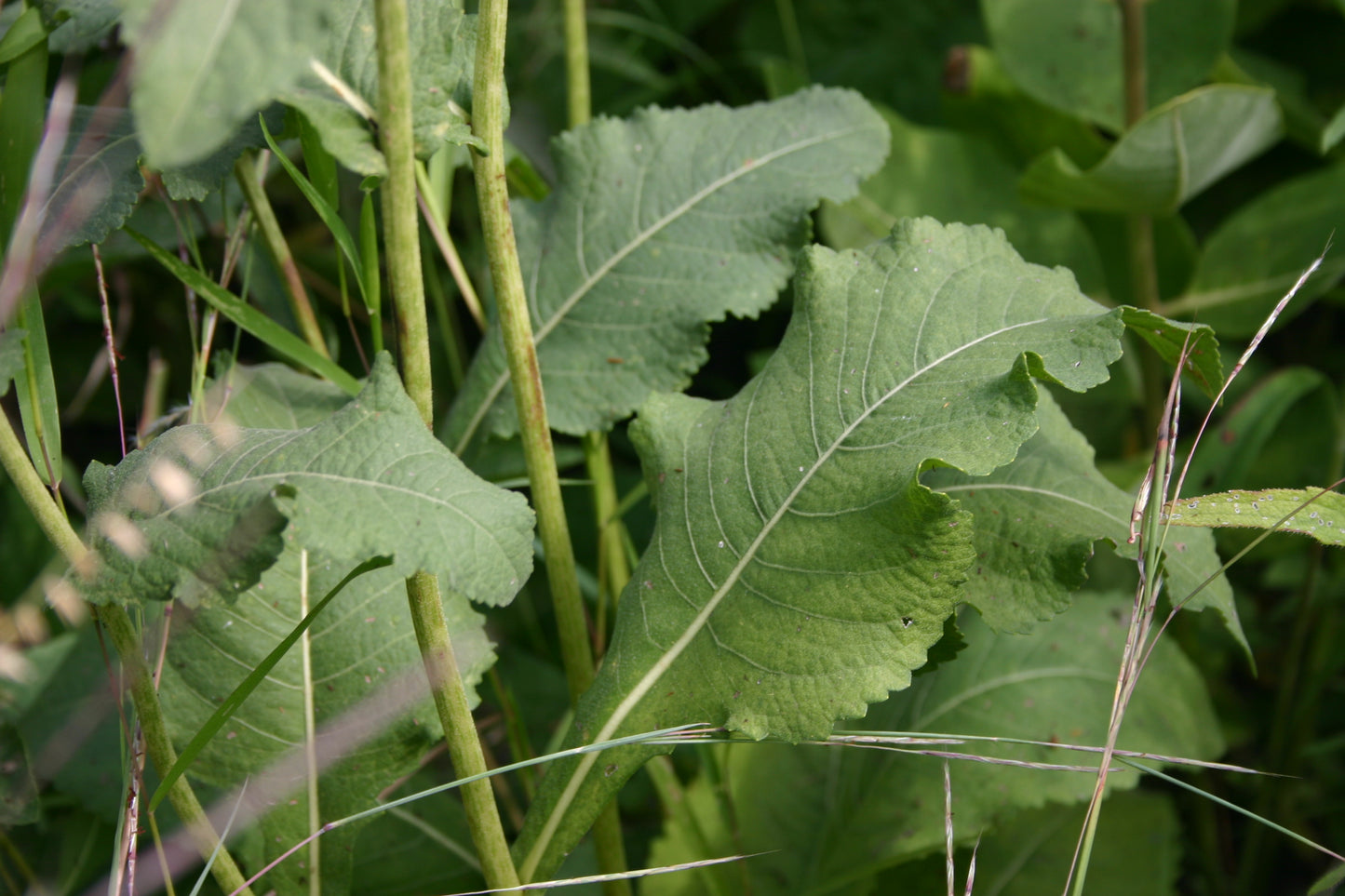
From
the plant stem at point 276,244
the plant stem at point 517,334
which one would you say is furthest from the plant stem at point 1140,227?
the plant stem at point 276,244

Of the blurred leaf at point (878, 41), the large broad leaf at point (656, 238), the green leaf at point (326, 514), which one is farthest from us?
the blurred leaf at point (878, 41)

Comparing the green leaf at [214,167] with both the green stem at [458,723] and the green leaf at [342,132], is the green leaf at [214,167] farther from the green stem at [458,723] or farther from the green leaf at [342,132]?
the green stem at [458,723]

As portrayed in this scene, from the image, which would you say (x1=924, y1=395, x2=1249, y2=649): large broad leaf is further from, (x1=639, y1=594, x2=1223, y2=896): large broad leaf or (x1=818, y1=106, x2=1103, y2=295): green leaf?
(x1=818, y1=106, x2=1103, y2=295): green leaf

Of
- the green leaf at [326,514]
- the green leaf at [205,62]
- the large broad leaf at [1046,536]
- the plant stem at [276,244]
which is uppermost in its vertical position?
the green leaf at [205,62]

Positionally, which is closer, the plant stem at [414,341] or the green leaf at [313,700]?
the plant stem at [414,341]

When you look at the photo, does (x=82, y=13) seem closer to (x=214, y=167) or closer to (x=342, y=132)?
(x=214, y=167)

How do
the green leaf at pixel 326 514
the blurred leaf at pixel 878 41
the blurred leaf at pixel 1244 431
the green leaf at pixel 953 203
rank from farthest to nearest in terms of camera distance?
1. the blurred leaf at pixel 878 41
2. the green leaf at pixel 953 203
3. the blurred leaf at pixel 1244 431
4. the green leaf at pixel 326 514

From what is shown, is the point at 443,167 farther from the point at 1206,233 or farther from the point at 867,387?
the point at 1206,233

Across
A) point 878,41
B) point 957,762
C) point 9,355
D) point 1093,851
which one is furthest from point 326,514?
point 878,41
